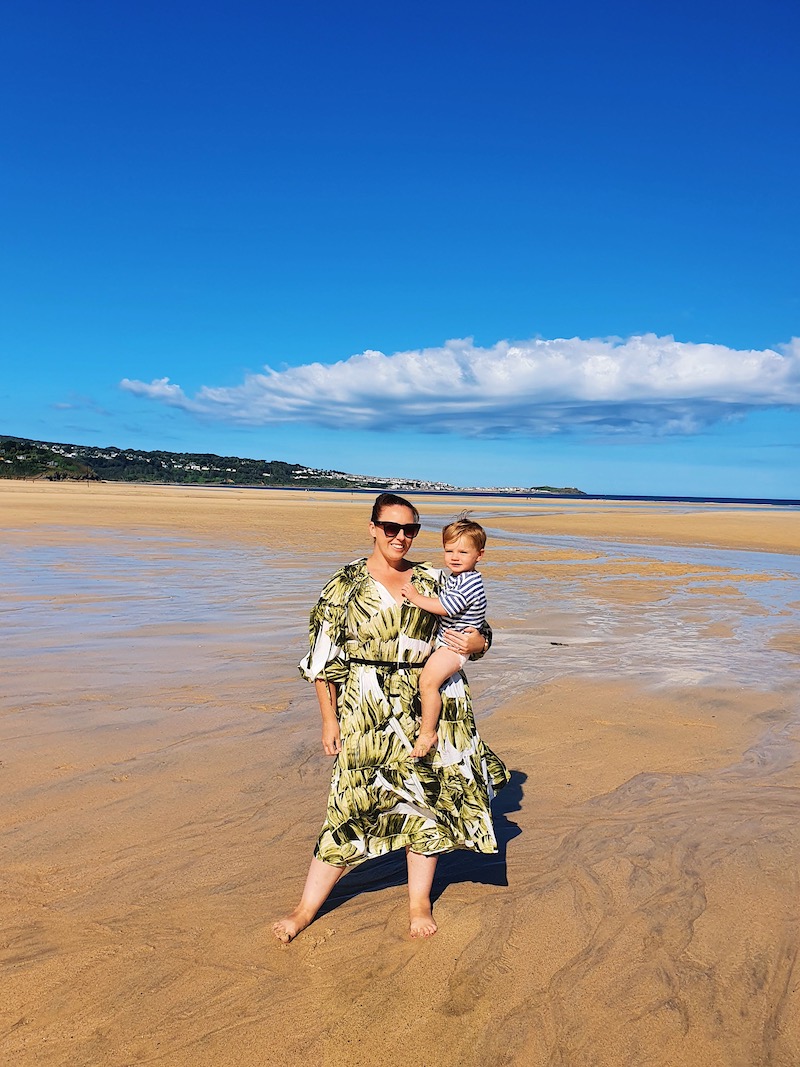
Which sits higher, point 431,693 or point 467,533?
point 467,533

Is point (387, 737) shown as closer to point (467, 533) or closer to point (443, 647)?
point (443, 647)

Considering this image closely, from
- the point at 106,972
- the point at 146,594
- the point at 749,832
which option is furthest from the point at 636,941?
the point at 146,594

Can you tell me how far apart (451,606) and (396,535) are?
1.29 feet

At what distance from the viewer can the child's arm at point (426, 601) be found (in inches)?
132

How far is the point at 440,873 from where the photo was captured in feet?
13.8

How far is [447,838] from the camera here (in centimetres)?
355

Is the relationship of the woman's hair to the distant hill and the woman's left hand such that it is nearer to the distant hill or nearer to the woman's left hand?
the woman's left hand

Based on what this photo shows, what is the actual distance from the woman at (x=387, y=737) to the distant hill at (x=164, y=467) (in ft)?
326

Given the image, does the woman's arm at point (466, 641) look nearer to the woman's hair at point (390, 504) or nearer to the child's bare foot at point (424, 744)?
the child's bare foot at point (424, 744)

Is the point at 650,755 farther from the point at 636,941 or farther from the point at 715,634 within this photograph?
the point at 715,634

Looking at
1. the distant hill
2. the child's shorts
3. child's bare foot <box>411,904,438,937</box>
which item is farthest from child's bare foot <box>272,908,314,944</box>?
the distant hill

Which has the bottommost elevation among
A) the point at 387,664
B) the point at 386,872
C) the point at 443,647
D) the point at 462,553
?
the point at 386,872

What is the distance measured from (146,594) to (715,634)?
8.11m

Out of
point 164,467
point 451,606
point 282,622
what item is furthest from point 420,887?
point 164,467
